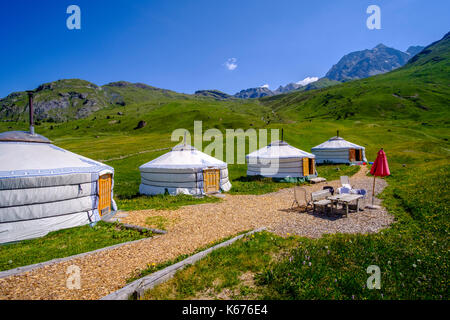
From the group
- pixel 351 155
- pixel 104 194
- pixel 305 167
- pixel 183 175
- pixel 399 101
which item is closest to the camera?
pixel 104 194

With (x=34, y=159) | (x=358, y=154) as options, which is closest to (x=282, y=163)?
(x=358, y=154)

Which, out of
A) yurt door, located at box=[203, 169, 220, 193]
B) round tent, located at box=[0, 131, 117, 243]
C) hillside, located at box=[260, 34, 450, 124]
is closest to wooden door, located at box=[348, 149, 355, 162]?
yurt door, located at box=[203, 169, 220, 193]

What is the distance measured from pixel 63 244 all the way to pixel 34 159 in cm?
330

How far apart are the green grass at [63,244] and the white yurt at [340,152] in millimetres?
21811

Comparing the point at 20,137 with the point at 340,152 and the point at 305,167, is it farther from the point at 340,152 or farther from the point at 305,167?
the point at 340,152

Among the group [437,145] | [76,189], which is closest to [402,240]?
[76,189]

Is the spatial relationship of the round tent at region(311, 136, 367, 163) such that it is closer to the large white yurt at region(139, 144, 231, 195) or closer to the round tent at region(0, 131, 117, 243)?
the large white yurt at region(139, 144, 231, 195)

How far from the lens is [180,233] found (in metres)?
6.84

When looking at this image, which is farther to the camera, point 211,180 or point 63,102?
point 63,102

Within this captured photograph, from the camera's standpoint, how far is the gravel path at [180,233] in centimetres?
415

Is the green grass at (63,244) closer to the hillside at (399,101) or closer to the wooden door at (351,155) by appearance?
the wooden door at (351,155)

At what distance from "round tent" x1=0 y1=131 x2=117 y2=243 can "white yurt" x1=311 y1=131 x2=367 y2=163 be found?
71.1ft

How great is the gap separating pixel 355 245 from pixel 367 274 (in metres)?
1.30

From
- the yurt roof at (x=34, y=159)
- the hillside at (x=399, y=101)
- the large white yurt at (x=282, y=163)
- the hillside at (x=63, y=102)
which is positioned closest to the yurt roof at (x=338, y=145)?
the large white yurt at (x=282, y=163)
